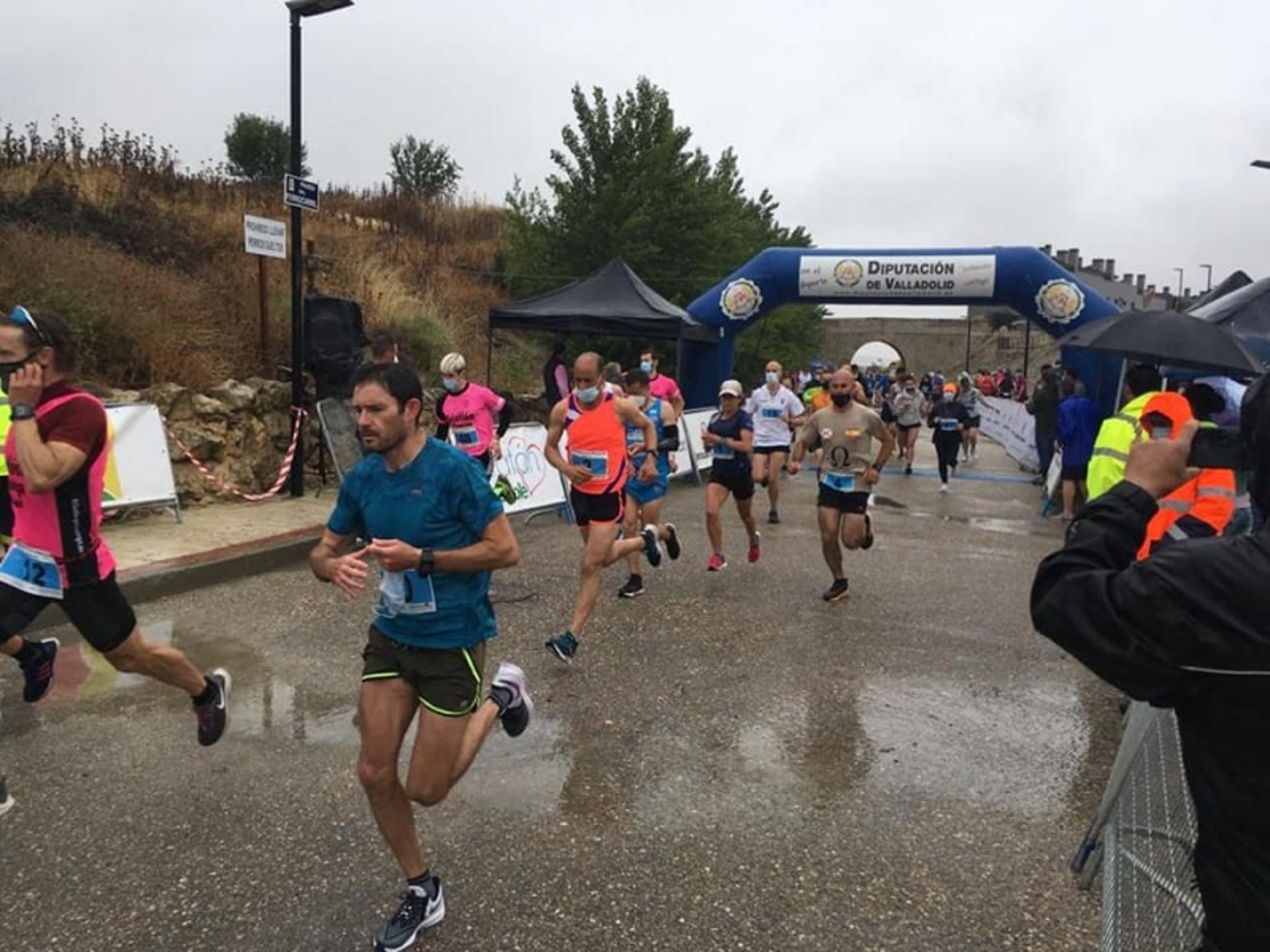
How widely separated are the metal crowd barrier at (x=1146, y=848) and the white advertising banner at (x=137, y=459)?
7.96 metres

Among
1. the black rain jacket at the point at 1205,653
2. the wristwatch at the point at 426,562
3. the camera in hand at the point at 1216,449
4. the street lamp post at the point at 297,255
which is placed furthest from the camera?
the street lamp post at the point at 297,255

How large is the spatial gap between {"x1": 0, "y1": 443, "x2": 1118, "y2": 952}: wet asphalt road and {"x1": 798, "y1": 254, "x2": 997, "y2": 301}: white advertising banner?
31.8ft

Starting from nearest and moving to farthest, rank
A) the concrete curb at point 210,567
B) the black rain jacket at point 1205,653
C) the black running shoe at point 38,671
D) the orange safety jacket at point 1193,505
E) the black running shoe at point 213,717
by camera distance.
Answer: the black rain jacket at point 1205,653, the black running shoe at point 213,717, the black running shoe at point 38,671, the orange safety jacket at point 1193,505, the concrete curb at point 210,567

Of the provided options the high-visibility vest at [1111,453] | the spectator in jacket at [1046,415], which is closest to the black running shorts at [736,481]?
the high-visibility vest at [1111,453]

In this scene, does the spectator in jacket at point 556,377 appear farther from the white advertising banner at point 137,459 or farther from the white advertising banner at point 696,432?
the white advertising banner at point 137,459

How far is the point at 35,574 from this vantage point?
11.8 ft

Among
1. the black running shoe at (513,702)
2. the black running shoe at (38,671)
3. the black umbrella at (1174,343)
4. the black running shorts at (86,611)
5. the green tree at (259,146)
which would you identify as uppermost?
the green tree at (259,146)

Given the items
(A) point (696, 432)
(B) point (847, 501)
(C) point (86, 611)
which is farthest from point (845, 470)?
→ (A) point (696, 432)

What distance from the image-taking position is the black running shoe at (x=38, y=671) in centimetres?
413

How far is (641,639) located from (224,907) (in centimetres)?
335

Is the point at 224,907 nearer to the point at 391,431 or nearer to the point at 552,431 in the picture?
the point at 391,431

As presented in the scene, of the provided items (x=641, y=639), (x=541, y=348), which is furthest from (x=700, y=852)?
(x=541, y=348)

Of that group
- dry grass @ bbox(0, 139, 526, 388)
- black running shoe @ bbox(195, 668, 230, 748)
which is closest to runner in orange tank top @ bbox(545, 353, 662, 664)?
black running shoe @ bbox(195, 668, 230, 748)

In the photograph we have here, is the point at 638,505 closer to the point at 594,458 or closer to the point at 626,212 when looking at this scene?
the point at 594,458
